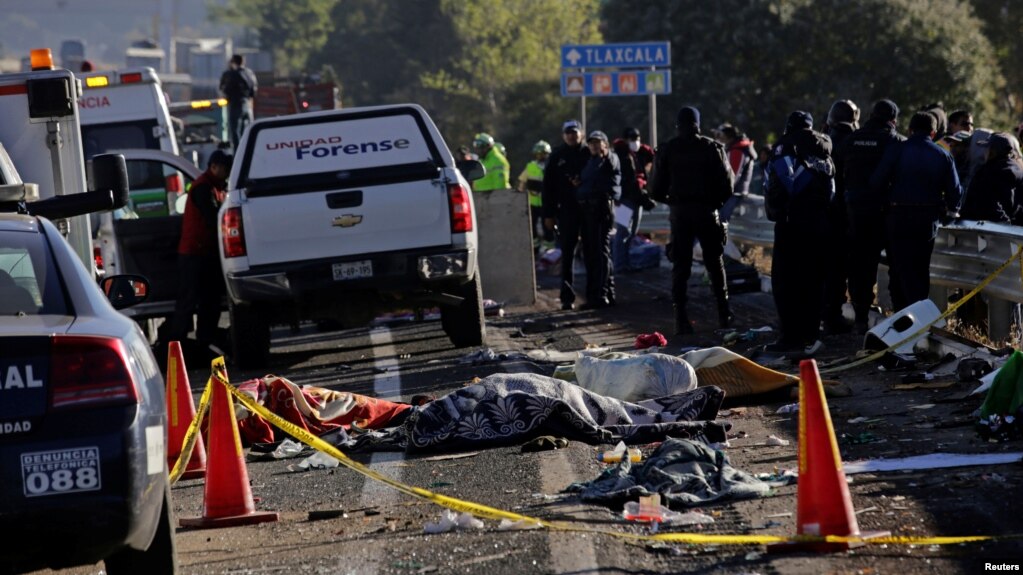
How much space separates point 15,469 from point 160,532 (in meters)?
0.88

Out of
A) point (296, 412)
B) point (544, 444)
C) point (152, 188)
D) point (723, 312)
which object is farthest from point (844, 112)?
point (152, 188)

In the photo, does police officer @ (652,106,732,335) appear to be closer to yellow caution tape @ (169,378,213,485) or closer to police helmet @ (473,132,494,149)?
yellow caution tape @ (169,378,213,485)

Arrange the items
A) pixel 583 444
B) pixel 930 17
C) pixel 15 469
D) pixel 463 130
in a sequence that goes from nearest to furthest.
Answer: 1. pixel 15 469
2. pixel 583 444
3. pixel 930 17
4. pixel 463 130

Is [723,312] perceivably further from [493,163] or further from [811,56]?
[811,56]

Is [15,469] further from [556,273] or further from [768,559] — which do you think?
[556,273]

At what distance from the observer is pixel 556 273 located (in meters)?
24.3

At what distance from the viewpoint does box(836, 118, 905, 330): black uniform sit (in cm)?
1322

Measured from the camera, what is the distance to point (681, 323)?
14.7m

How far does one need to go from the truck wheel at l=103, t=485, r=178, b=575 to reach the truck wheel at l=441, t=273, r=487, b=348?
26.2ft

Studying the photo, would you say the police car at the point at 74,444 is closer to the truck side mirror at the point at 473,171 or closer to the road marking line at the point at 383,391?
the road marking line at the point at 383,391

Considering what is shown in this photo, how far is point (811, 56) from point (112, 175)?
3576 cm

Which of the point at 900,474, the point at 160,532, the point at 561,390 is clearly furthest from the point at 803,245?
the point at 160,532

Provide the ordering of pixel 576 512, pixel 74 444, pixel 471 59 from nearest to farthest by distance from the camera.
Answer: pixel 74 444 < pixel 576 512 < pixel 471 59

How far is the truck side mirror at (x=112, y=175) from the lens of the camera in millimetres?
8984
